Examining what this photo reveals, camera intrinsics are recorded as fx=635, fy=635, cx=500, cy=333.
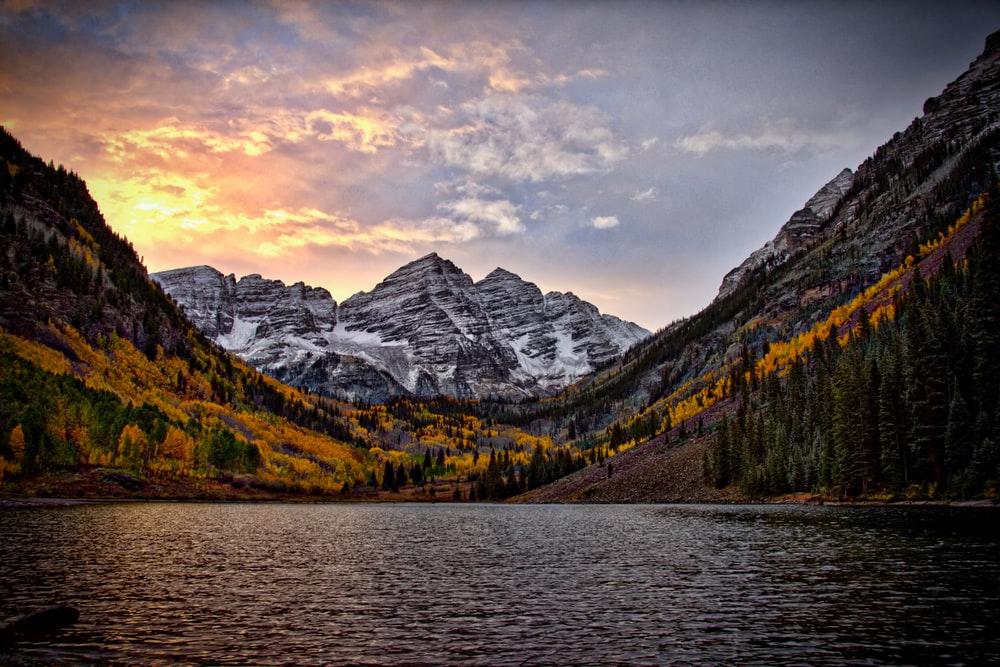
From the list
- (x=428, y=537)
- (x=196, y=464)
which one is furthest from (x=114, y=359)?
(x=428, y=537)

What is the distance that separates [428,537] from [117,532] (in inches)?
1124

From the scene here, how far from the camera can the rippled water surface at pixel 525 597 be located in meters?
20.0

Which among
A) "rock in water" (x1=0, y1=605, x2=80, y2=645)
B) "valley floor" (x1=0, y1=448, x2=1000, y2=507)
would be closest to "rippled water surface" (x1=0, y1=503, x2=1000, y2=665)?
"rock in water" (x1=0, y1=605, x2=80, y2=645)

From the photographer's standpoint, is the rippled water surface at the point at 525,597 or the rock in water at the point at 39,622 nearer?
the rippled water surface at the point at 525,597

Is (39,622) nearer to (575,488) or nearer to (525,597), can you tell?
(525,597)

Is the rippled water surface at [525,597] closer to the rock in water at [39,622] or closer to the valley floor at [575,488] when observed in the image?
the rock in water at [39,622]

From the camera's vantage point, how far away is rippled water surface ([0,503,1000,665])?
1998 cm

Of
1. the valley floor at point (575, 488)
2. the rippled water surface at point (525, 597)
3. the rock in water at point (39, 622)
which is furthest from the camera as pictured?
the valley floor at point (575, 488)

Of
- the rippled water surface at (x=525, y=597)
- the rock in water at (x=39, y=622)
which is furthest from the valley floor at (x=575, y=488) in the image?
the rock in water at (x=39, y=622)

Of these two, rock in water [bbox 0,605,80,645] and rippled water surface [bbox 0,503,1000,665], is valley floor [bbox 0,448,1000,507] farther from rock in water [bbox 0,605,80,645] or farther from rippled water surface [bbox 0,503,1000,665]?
rock in water [bbox 0,605,80,645]

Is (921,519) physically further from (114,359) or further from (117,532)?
(114,359)

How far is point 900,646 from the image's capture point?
64.3 feet

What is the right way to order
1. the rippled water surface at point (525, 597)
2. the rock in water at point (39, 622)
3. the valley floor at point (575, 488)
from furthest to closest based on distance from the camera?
1. the valley floor at point (575, 488)
2. the rock in water at point (39, 622)
3. the rippled water surface at point (525, 597)

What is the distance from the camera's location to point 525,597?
2945cm
